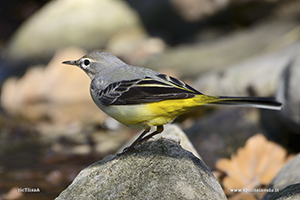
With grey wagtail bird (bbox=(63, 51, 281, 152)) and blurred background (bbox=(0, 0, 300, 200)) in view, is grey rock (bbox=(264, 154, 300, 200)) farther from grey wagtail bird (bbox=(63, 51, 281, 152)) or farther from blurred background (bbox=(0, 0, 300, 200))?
grey wagtail bird (bbox=(63, 51, 281, 152))

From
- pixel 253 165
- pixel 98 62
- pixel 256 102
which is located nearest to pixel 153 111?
pixel 256 102

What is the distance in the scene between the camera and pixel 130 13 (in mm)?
12039

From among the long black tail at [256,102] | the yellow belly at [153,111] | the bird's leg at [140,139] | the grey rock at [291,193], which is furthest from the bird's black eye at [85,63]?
the grey rock at [291,193]

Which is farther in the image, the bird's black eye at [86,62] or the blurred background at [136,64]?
the blurred background at [136,64]

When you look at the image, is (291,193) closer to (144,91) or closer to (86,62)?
(144,91)

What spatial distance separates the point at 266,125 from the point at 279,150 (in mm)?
603

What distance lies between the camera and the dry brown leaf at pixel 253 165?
4234mm

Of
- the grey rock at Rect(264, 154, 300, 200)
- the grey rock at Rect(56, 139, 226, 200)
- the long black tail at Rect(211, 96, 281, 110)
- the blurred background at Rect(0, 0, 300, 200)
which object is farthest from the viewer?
the blurred background at Rect(0, 0, 300, 200)

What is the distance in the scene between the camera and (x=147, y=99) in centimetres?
307

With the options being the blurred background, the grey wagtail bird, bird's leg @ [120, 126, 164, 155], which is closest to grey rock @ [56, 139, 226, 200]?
bird's leg @ [120, 126, 164, 155]

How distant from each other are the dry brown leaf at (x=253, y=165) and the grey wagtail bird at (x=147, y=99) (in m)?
1.35

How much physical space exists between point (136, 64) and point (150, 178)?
706 centimetres

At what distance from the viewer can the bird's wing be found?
9.95ft

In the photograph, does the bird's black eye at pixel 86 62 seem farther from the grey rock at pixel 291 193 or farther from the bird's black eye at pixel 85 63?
the grey rock at pixel 291 193
